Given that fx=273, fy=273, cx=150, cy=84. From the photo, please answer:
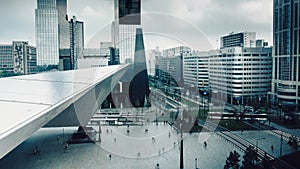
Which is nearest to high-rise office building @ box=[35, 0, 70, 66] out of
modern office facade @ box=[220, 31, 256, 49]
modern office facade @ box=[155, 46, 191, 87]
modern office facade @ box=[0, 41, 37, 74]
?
modern office facade @ box=[0, 41, 37, 74]

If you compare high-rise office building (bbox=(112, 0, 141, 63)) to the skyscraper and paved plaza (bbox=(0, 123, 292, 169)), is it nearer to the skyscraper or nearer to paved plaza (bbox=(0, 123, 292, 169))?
the skyscraper

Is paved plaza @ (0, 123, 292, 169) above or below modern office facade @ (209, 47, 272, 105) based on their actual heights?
below

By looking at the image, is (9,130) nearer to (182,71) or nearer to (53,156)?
(53,156)

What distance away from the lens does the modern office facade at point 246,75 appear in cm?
1264

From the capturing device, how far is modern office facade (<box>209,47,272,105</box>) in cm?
1264

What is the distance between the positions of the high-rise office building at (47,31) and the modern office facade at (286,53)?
14.5 meters

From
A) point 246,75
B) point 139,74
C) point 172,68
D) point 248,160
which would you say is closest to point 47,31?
point 172,68

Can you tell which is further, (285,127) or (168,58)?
(168,58)

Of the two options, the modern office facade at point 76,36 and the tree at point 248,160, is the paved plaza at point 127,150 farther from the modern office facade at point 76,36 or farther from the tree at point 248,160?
the modern office facade at point 76,36

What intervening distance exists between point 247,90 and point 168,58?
33.2 feet

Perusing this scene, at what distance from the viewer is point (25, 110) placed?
1582 millimetres

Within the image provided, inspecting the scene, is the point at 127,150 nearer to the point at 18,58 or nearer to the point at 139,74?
the point at 139,74

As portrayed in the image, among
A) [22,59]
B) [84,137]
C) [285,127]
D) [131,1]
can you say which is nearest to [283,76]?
[285,127]

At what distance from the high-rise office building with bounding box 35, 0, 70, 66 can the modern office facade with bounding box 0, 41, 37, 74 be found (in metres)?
0.79
